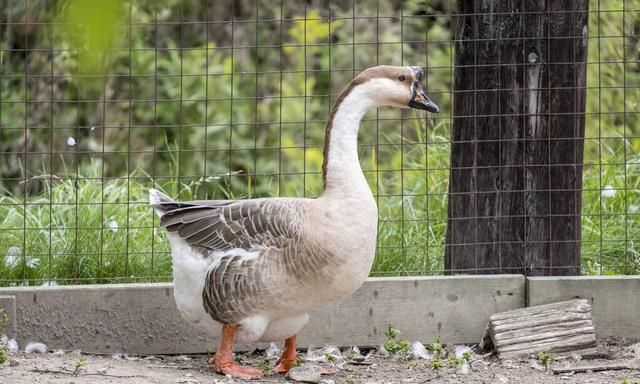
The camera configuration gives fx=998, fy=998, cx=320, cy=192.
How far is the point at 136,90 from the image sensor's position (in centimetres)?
1125

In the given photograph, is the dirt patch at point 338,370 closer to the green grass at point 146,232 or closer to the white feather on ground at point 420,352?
the white feather on ground at point 420,352

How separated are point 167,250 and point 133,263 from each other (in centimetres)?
25

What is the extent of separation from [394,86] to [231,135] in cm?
112

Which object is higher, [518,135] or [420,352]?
[518,135]

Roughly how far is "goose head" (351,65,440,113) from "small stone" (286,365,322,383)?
129cm

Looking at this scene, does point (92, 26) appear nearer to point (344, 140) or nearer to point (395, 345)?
point (344, 140)

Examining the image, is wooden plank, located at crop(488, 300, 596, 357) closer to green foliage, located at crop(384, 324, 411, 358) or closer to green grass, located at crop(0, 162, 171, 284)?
green foliage, located at crop(384, 324, 411, 358)

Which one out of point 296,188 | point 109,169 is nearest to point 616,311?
point 296,188

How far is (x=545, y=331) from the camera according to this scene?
16.8 feet

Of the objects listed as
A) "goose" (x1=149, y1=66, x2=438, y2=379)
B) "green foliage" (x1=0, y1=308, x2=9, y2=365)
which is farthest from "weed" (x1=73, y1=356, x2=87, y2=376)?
"goose" (x1=149, y1=66, x2=438, y2=379)

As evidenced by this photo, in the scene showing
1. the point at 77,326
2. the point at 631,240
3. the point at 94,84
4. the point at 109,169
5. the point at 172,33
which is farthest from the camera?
the point at 172,33

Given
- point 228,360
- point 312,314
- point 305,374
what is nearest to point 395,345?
point 312,314

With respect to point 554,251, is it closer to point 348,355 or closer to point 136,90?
point 348,355

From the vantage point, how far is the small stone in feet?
15.2
